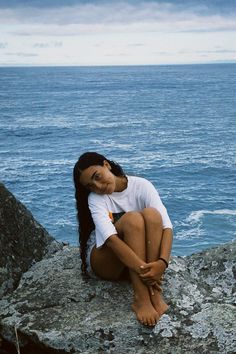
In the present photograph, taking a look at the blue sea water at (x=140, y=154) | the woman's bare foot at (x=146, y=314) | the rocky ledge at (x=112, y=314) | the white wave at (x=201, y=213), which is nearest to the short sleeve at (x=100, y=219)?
the rocky ledge at (x=112, y=314)

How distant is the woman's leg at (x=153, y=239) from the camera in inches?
199

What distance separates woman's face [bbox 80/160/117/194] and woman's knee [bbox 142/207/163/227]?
464 millimetres

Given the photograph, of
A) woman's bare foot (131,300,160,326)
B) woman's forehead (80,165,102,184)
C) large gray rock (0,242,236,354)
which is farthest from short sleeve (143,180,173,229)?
woman's bare foot (131,300,160,326)

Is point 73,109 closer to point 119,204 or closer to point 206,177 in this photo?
point 206,177

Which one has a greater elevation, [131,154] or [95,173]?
[95,173]

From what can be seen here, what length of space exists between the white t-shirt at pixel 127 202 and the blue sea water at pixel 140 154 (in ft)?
40.9

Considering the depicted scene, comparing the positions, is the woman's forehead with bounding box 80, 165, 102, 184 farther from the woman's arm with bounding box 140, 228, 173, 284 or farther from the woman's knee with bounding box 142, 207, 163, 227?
the woman's arm with bounding box 140, 228, 173, 284

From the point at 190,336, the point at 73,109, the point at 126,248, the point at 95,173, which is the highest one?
the point at 95,173

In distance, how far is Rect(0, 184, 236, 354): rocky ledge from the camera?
15.7 ft

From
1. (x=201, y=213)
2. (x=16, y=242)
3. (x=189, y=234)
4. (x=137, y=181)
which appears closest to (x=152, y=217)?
(x=137, y=181)

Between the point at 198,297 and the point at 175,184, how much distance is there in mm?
35645

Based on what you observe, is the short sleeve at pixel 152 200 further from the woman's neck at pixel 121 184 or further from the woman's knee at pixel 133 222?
the woman's knee at pixel 133 222

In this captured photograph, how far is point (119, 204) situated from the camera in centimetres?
561

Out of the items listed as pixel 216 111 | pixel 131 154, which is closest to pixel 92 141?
pixel 131 154
